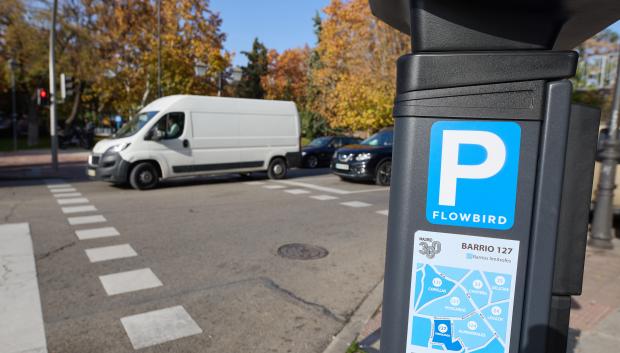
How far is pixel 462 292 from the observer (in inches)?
56.8

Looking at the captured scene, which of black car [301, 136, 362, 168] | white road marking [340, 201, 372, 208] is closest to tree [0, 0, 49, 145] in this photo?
black car [301, 136, 362, 168]

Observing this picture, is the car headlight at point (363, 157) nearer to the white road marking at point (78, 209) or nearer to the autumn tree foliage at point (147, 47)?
the white road marking at point (78, 209)

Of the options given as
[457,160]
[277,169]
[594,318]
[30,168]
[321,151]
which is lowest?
[30,168]

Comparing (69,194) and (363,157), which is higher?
(363,157)

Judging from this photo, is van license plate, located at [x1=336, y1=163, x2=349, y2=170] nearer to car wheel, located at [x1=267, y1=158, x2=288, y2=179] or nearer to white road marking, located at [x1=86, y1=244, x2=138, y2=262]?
car wheel, located at [x1=267, y1=158, x2=288, y2=179]

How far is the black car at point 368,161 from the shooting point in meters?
11.9

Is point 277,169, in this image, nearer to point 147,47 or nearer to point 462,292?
point 462,292

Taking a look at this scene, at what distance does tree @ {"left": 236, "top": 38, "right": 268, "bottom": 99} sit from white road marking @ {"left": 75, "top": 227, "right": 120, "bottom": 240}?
150ft

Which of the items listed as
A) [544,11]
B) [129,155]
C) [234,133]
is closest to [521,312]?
[544,11]

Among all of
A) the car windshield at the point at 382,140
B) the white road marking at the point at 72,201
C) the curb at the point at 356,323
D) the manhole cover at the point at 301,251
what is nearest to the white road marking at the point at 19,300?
the curb at the point at 356,323

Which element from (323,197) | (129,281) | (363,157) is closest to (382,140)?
(363,157)

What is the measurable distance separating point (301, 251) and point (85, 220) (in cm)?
394

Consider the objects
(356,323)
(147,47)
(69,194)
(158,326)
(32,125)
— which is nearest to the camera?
(158,326)

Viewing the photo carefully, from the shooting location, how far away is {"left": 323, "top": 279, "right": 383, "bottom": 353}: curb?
3.12 meters
